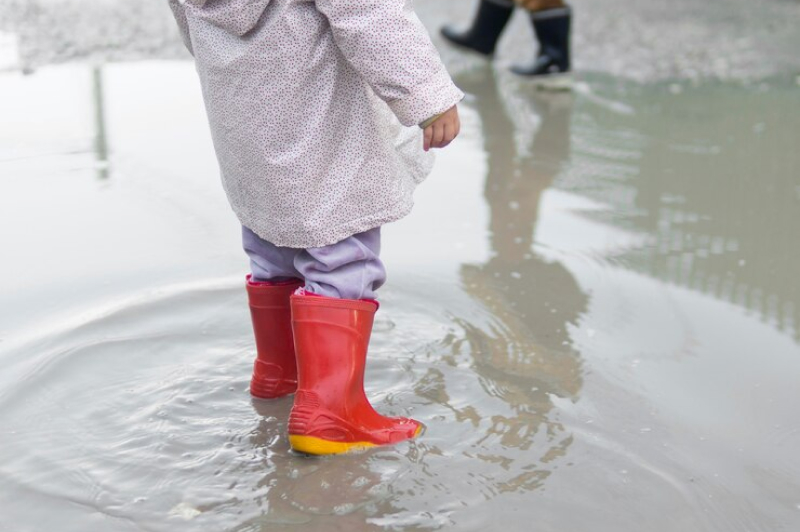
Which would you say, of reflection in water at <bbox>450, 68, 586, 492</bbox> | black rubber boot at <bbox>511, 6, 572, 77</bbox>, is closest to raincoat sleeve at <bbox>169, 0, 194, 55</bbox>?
reflection in water at <bbox>450, 68, 586, 492</bbox>

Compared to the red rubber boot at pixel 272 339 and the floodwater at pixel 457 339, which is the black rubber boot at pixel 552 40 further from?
the red rubber boot at pixel 272 339

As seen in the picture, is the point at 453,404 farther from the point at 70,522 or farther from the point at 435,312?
the point at 70,522

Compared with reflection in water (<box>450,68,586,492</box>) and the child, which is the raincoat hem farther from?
reflection in water (<box>450,68,586,492</box>)

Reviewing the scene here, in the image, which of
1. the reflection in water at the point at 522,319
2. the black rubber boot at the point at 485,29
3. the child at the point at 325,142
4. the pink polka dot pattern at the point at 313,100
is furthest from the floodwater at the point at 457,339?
the black rubber boot at the point at 485,29

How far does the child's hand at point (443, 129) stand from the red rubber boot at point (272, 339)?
0.45 meters

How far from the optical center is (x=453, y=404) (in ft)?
7.49

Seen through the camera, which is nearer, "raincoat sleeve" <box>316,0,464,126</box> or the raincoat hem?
"raincoat sleeve" <box>316,0,464,126</box>

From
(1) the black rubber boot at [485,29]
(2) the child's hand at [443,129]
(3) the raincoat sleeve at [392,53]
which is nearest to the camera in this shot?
(3) the raincoat sleeve at [392,53]

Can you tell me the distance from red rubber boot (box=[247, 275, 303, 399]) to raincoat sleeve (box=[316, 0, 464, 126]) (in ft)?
1.63

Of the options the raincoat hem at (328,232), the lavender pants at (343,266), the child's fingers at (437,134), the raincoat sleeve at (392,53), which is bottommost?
the lavender pants at (343,266)

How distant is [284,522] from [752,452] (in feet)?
2.99

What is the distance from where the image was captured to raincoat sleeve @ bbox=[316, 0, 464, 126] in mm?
1908

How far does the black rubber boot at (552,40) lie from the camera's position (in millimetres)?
5020

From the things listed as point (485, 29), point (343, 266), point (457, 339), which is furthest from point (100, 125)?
point (343, 266)
